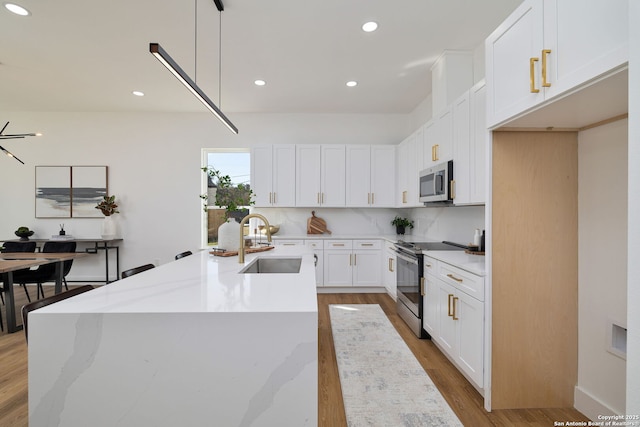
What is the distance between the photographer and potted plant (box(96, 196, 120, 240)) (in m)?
4.95

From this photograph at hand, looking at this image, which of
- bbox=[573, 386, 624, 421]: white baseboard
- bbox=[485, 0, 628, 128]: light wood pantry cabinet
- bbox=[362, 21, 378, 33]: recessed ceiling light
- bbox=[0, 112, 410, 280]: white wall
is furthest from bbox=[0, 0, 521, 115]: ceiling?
bbox=[573, 386, 624, 421]: white baseboard

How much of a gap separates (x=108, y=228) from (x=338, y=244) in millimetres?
3755

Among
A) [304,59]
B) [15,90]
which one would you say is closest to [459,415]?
[304,59]

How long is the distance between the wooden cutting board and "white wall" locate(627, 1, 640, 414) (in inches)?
169

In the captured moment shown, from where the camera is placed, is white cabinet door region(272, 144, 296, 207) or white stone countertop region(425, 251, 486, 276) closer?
white stone countertop region(425, 251, 486, 276)

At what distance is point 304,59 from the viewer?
3.39 meters

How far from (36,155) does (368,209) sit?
18.8 ft

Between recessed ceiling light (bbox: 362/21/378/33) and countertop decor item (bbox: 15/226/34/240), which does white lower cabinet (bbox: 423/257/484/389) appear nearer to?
recessed ceiling light (bbox: 362/21/378/33)

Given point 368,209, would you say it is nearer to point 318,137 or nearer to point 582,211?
point 318,137

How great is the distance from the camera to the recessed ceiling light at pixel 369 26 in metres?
2.73

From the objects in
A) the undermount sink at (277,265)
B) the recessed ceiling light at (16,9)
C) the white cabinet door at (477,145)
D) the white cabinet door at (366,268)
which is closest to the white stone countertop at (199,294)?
the undermount sink at (277,265)

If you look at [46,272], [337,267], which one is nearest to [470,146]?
[337,267]

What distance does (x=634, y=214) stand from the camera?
2.88 ft

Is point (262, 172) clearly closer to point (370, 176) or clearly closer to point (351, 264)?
point (370, 176)
